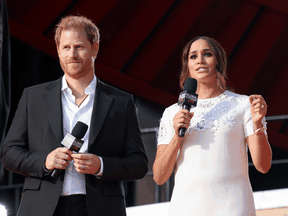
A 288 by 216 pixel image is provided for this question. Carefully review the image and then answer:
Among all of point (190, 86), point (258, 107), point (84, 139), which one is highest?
point (190, 86)

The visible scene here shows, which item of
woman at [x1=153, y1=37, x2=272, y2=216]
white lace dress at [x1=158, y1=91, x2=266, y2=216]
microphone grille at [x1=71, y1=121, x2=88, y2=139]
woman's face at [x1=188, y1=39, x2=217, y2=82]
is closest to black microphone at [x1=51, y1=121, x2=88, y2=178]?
microphone grille at [x1=71, y1=121, x2=88, y2=139]

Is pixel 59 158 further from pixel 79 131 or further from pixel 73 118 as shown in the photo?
pixel 73 118

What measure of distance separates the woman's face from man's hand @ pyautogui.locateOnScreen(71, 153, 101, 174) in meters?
0.67

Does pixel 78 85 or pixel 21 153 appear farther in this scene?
pixel 78 85

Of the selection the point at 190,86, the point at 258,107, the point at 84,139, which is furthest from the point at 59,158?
the point at 258,107

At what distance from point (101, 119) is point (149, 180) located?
9.17 ft

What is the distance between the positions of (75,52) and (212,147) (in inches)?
28.5

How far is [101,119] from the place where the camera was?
146 cm

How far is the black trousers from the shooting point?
1.31 m

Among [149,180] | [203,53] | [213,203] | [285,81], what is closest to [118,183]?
[213,203]

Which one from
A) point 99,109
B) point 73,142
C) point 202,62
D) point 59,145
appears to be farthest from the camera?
point 202,62

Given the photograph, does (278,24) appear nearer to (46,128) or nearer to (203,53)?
(203,53)

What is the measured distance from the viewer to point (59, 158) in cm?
126

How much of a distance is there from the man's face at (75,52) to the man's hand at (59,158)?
0.39 metres
